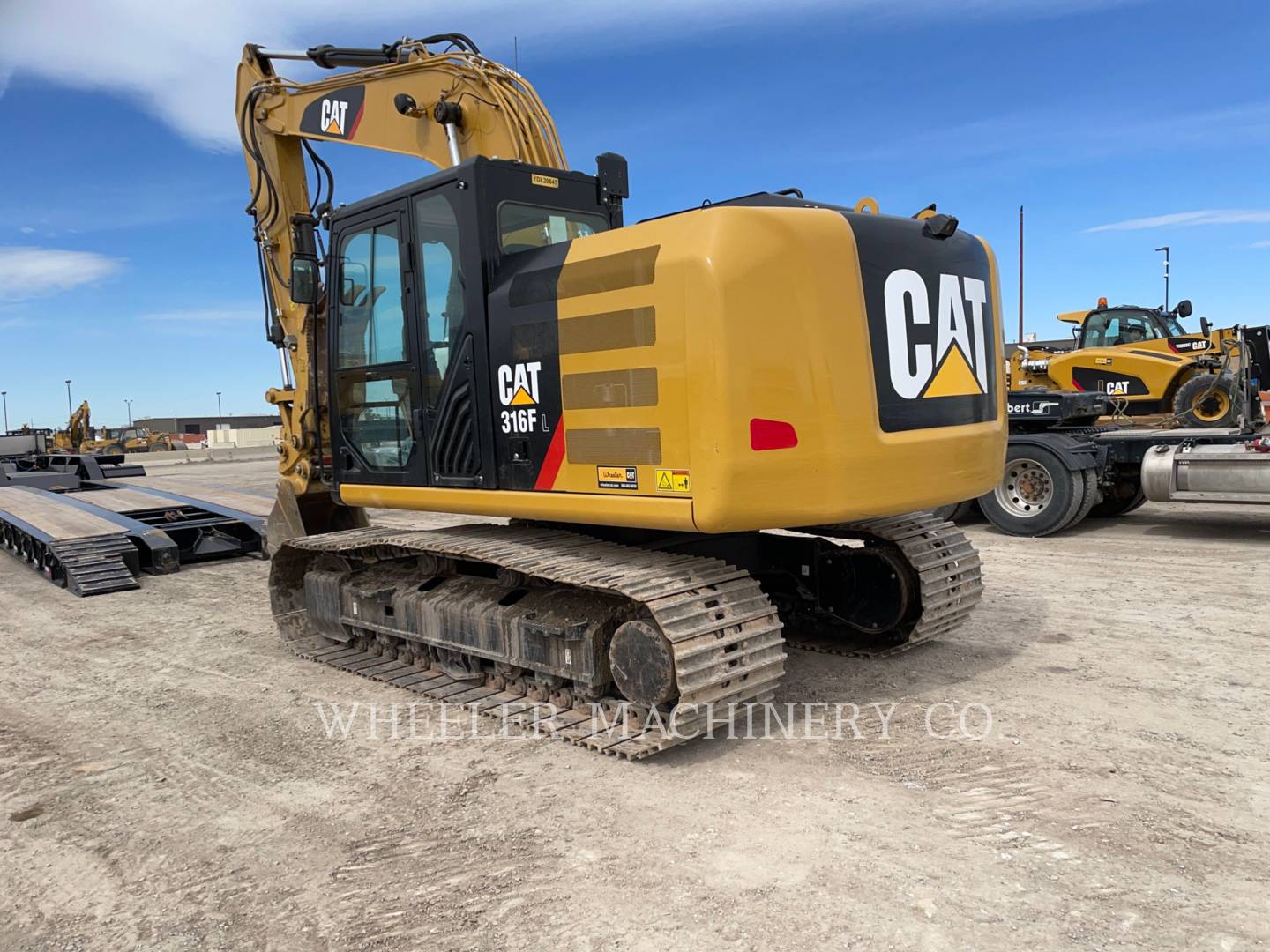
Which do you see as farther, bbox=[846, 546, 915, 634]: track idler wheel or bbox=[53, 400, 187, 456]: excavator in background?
bbox=[53, 400, 187, 456]: excavator in background

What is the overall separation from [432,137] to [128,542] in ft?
18.9

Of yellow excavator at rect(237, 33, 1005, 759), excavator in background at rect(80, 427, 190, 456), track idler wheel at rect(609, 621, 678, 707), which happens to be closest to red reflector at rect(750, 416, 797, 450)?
yellow excavator at rect(237, 33, 1005, 759)

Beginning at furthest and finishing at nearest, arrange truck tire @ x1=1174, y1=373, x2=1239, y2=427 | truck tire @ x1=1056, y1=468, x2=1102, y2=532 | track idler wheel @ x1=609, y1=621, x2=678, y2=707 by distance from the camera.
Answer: truck tire @ x1=1174, y1=373, x2=1239, y2=427 < truck tire @ x1=1056, y1=468, x2=1102, y2=532 < track idler wheel @ x1=609, y1=621, x2=678, y2=707

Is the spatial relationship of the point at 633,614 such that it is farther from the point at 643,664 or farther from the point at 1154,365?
the point at 1154,365

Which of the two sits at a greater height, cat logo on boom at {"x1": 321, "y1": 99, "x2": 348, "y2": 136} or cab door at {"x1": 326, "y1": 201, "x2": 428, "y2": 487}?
cat logo on boom at {"x1": 321, "y1": 99, "x2": 348, "y2": 136}

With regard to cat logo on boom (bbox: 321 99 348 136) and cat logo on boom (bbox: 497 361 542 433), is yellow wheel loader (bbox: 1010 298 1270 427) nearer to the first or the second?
cat logo on boom (bbox: 321 99 348 136)

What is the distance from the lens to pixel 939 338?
4.59 m

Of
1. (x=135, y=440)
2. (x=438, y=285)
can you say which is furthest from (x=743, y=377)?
(x=135, y=440)

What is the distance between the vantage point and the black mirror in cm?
595

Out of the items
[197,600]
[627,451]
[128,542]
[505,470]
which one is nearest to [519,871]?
[627,451]

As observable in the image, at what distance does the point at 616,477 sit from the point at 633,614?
74 cm

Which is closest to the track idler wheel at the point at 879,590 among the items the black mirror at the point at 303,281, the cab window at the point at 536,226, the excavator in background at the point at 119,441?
the cab window at the point at 536,226

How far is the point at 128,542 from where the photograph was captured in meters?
9.59

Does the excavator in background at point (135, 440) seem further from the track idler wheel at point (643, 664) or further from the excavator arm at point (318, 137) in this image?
the track idler wheel at point (643, 664)
